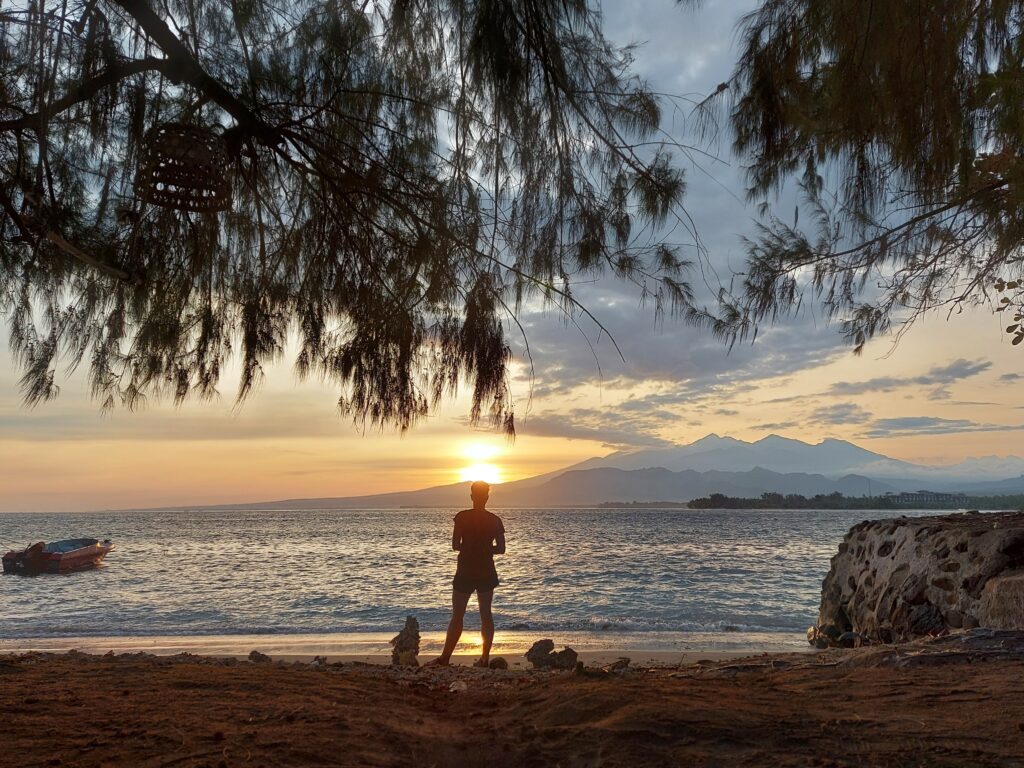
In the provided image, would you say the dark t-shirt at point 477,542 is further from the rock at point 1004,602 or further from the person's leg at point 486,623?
the rock at point 1004,602

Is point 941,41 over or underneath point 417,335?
over

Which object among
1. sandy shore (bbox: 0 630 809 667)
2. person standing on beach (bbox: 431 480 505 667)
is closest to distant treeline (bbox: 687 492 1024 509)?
sandy shore (bbox: 0 630 809 667)

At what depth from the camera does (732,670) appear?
Answer: 15.0 ft

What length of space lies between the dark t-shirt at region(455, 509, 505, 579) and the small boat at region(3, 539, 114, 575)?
23761 mm

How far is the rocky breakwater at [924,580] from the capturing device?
6.36 meters

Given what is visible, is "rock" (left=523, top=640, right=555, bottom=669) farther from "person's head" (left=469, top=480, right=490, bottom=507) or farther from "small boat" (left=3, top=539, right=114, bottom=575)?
"small boat" (left=3, top=539, right=114, bottom=575)

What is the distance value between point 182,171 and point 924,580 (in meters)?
7.57

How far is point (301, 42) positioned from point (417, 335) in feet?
5.34

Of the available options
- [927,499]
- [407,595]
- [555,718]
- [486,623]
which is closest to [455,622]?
[486,623]

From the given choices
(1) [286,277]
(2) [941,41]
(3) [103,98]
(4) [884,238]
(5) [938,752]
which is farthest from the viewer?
(4) [884,238]

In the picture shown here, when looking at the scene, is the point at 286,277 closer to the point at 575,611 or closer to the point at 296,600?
the point at 575,611

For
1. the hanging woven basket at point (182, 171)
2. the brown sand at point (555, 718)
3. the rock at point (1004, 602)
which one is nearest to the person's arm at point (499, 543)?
the brown sand at point (555, 718)

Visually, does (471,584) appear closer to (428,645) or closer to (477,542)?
(477,542)

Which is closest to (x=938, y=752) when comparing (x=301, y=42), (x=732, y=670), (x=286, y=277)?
(x=732, y=670)
